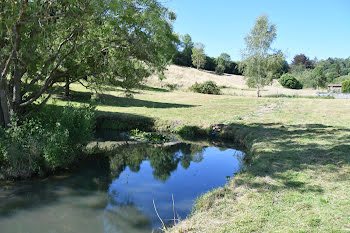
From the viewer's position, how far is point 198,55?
238ft

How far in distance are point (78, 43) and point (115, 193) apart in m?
5.65

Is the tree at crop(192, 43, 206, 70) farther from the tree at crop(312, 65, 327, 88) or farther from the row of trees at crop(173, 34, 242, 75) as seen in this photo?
the tree at crop(312, 65, 327, 88)

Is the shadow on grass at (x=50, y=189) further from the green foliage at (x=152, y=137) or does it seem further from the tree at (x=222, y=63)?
the tree at (x=222, y=63)

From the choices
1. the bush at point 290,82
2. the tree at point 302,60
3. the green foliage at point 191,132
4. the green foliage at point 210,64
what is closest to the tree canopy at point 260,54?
the green foliage at point 191,132

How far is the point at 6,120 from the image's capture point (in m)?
8.98

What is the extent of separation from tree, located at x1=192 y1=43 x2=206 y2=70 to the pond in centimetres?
6265

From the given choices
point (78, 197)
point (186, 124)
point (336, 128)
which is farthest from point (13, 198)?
point (336, 128)

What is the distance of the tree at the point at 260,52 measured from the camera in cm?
3744

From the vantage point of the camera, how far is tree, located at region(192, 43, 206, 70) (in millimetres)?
72044

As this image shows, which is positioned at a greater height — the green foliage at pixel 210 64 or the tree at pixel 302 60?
the tree at pixel 302 60

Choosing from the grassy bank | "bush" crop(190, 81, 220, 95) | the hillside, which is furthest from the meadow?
the hillside

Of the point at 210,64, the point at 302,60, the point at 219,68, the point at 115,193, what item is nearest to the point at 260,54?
the point at 115,193

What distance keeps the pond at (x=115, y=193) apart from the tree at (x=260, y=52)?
28412 mm

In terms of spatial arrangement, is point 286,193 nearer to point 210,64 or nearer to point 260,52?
point 260,52
